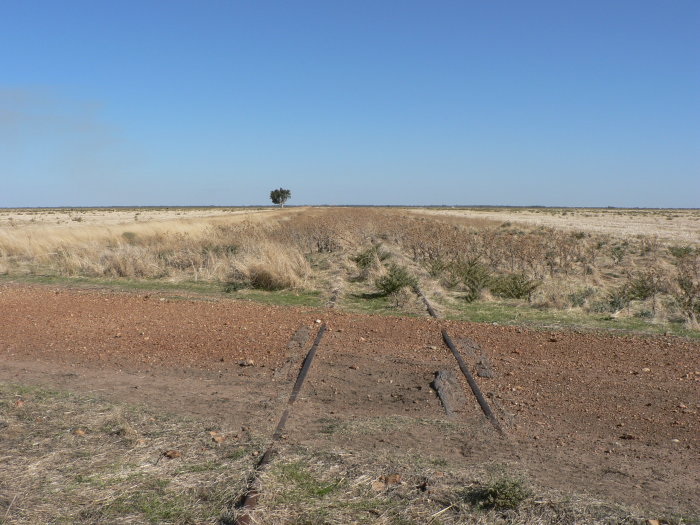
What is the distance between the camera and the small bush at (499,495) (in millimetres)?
4125

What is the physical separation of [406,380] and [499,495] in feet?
10.6

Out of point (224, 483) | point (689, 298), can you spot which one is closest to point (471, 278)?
point (689, 298)

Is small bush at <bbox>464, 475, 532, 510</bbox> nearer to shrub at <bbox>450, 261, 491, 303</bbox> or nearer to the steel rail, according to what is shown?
the steel rail

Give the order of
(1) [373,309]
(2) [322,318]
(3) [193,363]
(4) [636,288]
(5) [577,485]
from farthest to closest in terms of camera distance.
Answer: (4) [636,288] → (1) [373,309] → (2) [322,318] → (3) [193,363] → (5) [577,485]

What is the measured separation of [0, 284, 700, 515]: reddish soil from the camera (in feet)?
16.8

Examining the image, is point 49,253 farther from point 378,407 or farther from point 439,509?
point 439,509

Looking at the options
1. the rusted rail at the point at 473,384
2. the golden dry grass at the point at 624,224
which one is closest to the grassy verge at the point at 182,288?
the rusted rail at the point at 473,384

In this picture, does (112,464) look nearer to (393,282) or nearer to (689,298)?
(393,282)

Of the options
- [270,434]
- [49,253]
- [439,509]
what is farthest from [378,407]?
[49,253]

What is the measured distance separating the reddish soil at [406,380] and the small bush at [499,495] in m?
0.43

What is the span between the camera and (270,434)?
5.51 metres

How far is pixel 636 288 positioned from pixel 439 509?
12.9 meters

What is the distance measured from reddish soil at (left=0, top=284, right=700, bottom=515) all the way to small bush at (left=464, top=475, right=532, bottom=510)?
43cm

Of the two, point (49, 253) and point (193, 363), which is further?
point (49, 253)
